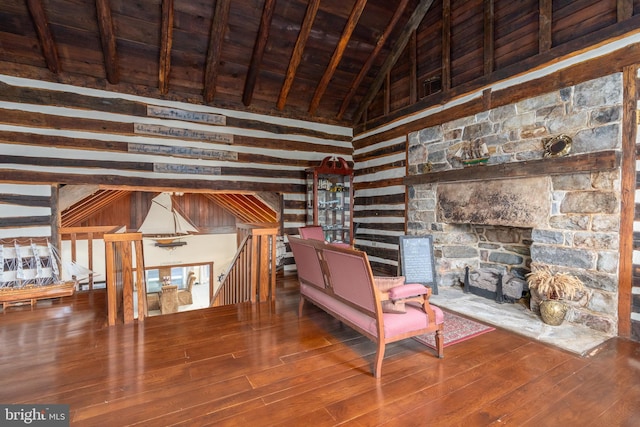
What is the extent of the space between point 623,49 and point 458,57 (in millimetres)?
2140

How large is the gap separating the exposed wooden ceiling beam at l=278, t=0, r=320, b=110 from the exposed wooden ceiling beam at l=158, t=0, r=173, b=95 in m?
1.90

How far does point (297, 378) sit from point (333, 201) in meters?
4.34

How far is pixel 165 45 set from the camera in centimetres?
464

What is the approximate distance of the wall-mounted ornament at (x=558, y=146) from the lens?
11.4 feet

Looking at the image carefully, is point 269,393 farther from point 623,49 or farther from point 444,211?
point 623,49

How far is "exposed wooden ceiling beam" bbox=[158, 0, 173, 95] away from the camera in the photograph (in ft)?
13.9

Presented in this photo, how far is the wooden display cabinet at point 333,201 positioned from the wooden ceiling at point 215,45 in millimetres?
1480

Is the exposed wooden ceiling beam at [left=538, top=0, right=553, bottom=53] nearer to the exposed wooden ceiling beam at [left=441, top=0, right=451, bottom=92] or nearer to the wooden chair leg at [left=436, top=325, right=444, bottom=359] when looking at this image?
the exposed wooden ceiling beam at [left=441, top=0, right=451, bottom=92]

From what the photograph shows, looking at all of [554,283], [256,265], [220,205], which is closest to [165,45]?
[256,265]

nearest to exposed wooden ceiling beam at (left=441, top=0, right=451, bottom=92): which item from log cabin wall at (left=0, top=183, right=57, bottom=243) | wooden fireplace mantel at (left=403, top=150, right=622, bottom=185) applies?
wooden fireplace mantel at (left=403, top=150, right=622, bottom=185)

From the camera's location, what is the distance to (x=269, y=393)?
7.50 ft

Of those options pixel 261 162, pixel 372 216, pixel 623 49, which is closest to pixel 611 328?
pixel 623 49

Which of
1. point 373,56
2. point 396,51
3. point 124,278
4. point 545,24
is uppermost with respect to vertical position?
point 396,51

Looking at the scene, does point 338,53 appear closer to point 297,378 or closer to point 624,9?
point 624,9
